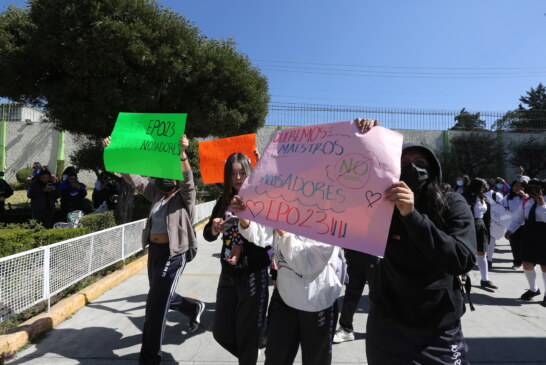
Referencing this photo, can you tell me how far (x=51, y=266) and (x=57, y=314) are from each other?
0.63 m

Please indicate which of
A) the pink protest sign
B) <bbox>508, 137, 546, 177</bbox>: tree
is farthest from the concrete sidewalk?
<bbox>508, 137, 546, 177</bbox>: tree

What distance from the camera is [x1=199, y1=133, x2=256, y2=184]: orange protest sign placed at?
3.90 metres

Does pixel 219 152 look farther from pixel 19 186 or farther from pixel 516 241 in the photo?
pixel 19 186

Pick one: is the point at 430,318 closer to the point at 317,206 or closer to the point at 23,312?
the point at 317,206

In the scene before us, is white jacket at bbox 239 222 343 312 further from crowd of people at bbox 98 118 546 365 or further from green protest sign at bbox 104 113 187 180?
green protest sign at bbox 104 113 187 180

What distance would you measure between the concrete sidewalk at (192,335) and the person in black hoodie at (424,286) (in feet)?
5.68

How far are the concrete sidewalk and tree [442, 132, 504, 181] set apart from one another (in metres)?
24.9

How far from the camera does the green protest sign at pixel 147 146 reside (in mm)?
3230

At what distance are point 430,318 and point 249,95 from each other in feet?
31.1

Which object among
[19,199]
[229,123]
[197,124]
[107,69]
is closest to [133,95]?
[107,69]

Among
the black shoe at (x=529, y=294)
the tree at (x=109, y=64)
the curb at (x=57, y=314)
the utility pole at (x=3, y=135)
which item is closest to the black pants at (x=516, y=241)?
the black shoe at (x=529, y=294)

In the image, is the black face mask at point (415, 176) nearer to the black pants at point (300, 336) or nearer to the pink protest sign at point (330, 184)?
the pink protest sign at point (330, 184)

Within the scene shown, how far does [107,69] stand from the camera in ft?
26.5

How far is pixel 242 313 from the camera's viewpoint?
103 inches
